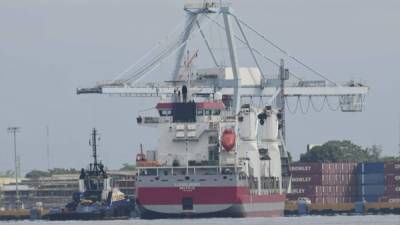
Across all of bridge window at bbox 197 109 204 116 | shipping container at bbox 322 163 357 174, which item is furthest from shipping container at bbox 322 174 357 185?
bridge window at bbox 197 109 204 116

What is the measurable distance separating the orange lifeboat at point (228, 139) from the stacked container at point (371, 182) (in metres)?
52.7

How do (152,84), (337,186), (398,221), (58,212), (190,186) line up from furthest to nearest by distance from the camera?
(337,186), (152,84), (58,212), (190,186), (398,221)

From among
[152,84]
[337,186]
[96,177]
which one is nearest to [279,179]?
[96,177]

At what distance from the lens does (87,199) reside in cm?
13275

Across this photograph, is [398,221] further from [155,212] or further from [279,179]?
[279,179]

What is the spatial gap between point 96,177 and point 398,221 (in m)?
33.0

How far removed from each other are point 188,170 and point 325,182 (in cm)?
5673

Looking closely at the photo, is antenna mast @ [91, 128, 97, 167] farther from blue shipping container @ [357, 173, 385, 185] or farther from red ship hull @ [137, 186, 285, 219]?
blue shipping container @ [357, 173, 385, 185]

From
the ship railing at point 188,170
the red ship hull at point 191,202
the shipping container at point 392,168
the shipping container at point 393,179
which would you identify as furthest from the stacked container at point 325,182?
the red ship hull at point 191,202

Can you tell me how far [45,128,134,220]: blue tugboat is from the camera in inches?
5054

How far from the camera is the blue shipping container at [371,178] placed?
175000mm

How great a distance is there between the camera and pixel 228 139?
123m

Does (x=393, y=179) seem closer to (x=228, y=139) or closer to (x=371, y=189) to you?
(x=371, y=189)

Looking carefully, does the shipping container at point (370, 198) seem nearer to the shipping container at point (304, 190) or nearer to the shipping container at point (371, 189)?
the shipping container at point (371, 189)
